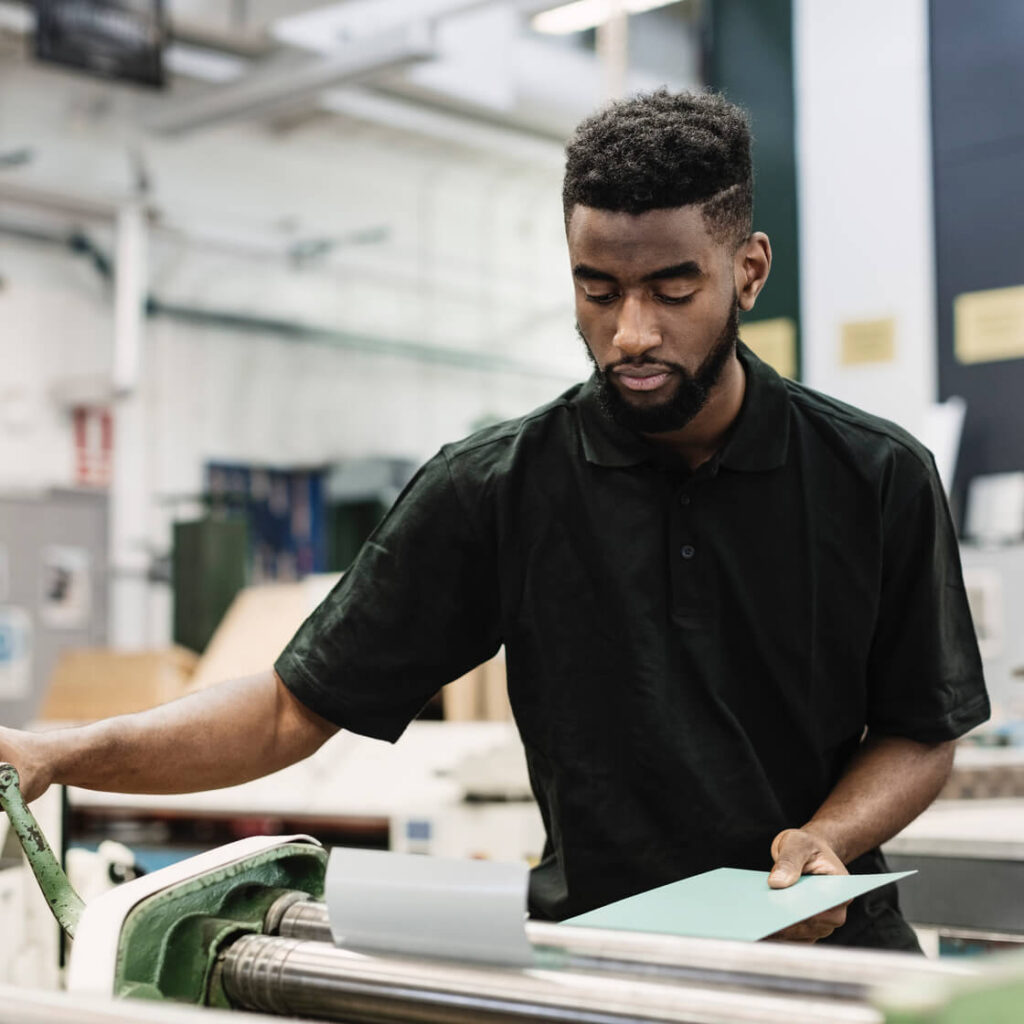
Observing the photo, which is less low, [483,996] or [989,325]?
[989,325]

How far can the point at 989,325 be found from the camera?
3.04 meters

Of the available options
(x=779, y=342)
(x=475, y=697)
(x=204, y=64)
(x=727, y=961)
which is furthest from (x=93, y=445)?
(x=727, y=961)

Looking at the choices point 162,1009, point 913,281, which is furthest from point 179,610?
point 162,1009

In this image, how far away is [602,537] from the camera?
128 centimetres

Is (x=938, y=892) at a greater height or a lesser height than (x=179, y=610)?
lesser

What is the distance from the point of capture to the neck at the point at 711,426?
1.26 metres

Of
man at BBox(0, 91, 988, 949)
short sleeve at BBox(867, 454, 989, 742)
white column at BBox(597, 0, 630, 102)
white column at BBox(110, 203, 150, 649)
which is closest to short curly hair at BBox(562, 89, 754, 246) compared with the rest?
man at BBox(0, 91, 988, 949)

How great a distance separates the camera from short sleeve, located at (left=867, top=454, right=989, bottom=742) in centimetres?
124

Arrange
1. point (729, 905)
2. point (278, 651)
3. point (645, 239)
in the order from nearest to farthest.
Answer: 1. point (729, 905)
2. point (645, 239)
3. point (278, 651)

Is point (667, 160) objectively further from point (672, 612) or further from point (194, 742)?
point (194, 742)

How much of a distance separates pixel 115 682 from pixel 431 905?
10.2ft

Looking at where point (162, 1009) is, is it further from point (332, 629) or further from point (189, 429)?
point (189, 429)

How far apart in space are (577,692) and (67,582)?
5.58m

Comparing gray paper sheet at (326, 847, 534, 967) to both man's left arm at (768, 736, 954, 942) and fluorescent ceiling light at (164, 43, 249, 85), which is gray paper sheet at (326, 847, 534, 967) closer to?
man's left arm at (768, 736, 954, 942)
